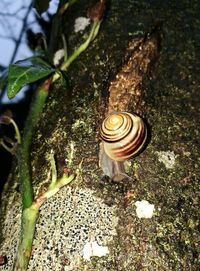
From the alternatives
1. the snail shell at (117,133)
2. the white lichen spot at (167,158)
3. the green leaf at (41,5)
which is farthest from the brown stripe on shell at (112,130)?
the green leaf at (41,5)

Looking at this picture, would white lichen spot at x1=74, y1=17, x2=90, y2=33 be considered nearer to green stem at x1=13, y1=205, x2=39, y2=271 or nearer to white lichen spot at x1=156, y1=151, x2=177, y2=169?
white lichen spot at x1=156, y1=151, x2=177, y2=169

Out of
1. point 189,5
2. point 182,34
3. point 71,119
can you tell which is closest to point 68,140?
point 71,119

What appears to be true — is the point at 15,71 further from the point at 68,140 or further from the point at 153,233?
the point at 153,233

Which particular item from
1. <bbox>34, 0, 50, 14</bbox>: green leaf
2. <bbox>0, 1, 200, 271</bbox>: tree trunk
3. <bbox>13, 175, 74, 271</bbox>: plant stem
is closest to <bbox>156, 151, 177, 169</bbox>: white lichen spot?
<bbox>0, 1, 200, 271</bbox>: tree trunk

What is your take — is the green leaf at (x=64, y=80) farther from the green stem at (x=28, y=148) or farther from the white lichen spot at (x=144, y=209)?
the white lichen spot at (x=144, y=209)

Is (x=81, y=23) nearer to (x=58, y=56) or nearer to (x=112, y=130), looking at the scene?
(x=58, y=56)

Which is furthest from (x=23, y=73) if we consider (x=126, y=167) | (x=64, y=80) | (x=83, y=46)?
(x=126, y=167)
